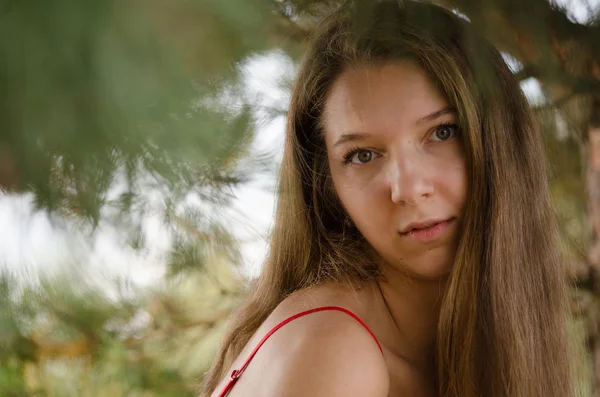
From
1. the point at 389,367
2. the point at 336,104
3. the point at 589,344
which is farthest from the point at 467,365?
the point at 589,344

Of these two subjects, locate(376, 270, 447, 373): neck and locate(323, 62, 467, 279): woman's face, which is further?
locate(376, 270, 447, 373): neck

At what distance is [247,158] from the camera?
2.35 ft

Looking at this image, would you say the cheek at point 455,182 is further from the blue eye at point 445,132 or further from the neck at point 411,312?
the neck at point 411,312

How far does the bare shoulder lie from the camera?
1.23 m

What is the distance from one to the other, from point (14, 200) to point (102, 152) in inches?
2.9

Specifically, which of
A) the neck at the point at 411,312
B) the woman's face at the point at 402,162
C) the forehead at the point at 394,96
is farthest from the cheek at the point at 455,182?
the neck at the point at 411,312

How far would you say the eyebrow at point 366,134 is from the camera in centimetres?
133

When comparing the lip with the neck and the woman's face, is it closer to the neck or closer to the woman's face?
the woman's face

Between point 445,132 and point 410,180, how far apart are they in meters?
0.14

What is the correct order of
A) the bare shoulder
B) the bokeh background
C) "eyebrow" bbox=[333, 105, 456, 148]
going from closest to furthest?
1. the bokeh background
2. the bare shoulder
3. "eyebrow" bbox=[333, 105, 456, 148]

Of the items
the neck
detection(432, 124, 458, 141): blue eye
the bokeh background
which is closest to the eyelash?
detection(432, 124, 458, 141): blue eye

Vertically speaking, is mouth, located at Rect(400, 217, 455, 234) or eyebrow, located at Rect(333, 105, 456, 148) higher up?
eyebrow, located at Rect(333, 105, 456, 148)

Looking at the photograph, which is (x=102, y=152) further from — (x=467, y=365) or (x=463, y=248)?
(x=467, y=365)

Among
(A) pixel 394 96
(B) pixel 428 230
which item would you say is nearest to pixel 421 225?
(B) pixel 428 230
